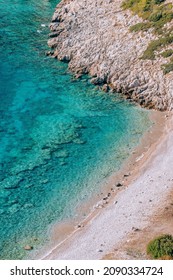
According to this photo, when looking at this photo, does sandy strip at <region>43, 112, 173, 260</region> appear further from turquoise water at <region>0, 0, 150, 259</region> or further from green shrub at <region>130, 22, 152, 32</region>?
green shrub at <region>130, 22, 152, 32</region>

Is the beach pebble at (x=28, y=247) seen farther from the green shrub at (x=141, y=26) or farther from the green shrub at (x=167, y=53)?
the green shrub at (x=141, y=26)

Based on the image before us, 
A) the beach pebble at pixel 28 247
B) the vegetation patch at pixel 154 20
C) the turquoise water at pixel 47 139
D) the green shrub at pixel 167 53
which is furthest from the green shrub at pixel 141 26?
the beach pebble at pixel 28 247

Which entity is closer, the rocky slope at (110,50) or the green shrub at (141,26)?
the rocky slope at (110,50)

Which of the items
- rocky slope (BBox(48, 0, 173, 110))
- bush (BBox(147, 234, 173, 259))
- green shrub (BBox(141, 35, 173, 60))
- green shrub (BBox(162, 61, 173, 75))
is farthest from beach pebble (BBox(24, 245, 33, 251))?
green shrub (BBox(141, 35, 173, 60))

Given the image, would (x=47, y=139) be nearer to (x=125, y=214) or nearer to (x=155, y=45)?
(x=125, y=214)

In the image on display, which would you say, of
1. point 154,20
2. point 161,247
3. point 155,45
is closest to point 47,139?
point 155,45

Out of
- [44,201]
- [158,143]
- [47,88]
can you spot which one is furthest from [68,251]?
[47,88]
